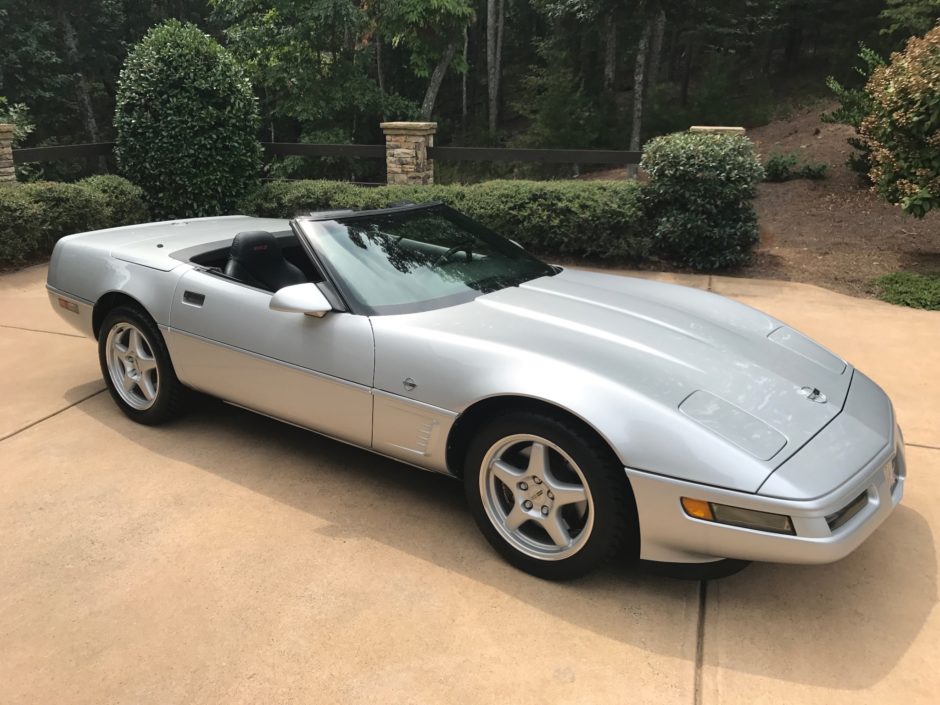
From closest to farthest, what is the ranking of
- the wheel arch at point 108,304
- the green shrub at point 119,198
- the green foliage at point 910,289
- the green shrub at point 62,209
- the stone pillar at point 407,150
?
the wheel arch at point 108,304 < the green foliage at point 910,289 < the green shrub at point 62,209 < the green shrub at point 119,198 < the stone pillar at point 407,150

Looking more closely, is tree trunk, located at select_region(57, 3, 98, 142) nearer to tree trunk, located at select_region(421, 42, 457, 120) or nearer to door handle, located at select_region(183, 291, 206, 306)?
tree trunk, located at select_region(421, 42, 457, 120)

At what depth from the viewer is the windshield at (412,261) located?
10.4ft

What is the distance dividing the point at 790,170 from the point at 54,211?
1218cm

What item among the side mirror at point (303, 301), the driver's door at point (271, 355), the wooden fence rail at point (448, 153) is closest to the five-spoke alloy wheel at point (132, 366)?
the driver's door at point (271, 355)

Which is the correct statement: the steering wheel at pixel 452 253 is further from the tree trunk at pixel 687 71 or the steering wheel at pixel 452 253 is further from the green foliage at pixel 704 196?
the tree trunk at pixel 687 71

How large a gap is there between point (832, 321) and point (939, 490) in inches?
116

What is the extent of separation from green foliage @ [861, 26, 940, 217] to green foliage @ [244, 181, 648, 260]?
8.34ft

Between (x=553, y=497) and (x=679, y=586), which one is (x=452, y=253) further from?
(x=679, y=586)

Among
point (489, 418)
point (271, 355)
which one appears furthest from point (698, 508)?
point (271, 355)

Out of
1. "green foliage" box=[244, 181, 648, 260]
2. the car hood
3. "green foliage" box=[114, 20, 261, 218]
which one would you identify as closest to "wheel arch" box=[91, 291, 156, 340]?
the car hood

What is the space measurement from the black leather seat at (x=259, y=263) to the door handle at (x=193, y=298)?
19cm

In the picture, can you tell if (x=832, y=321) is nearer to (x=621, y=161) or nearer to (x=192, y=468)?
(x=621, y=161)

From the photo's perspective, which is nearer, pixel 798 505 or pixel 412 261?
pixel 798 505

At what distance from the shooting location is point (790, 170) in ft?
43.5
